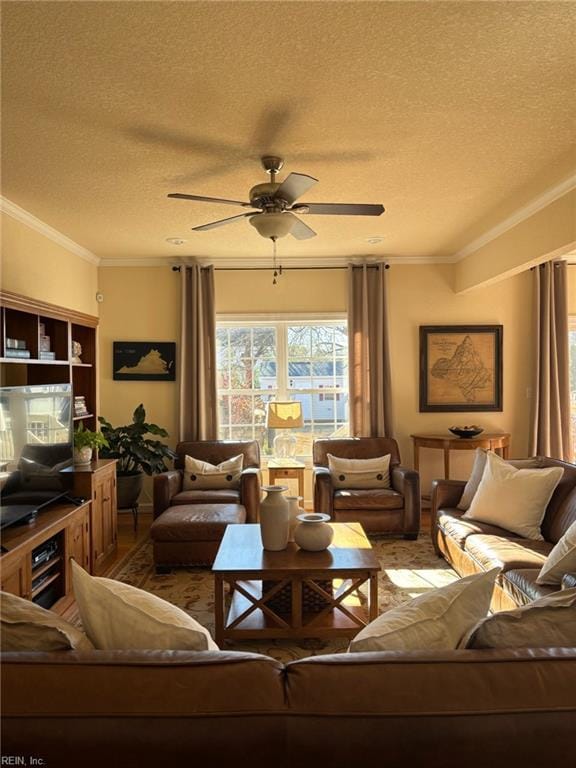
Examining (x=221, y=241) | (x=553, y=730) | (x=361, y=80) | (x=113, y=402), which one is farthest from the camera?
(x=113, y=402)

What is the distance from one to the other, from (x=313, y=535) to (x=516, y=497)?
1404mm

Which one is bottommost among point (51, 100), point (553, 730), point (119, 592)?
point (553, 730)

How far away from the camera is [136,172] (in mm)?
3092

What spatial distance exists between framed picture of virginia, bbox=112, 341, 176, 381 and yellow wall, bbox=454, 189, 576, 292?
10.6 feet

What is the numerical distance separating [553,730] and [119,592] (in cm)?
109

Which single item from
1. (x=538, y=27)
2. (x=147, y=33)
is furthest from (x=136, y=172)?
(x=538, y=27)

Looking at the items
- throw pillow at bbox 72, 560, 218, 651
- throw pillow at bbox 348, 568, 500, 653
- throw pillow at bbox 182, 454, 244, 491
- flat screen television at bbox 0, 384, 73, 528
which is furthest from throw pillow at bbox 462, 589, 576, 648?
throw pillow at bbox 182, 454, 244, 491

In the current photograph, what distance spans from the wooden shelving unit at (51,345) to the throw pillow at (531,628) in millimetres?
2827

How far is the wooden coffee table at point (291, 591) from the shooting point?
8.70 ft

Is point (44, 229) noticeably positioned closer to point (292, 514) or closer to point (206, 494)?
point (206, 494)

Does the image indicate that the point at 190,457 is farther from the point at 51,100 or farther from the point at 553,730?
the point at 553,730

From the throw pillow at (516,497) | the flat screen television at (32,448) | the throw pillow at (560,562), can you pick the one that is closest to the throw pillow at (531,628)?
the throw pillow at (560,562)

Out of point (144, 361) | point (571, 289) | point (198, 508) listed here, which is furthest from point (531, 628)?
point (571, 289)

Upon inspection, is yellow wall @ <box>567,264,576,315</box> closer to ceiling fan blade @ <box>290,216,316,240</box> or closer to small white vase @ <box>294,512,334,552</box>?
ceiling fan blade @ <box>290,216,316,240</box>
